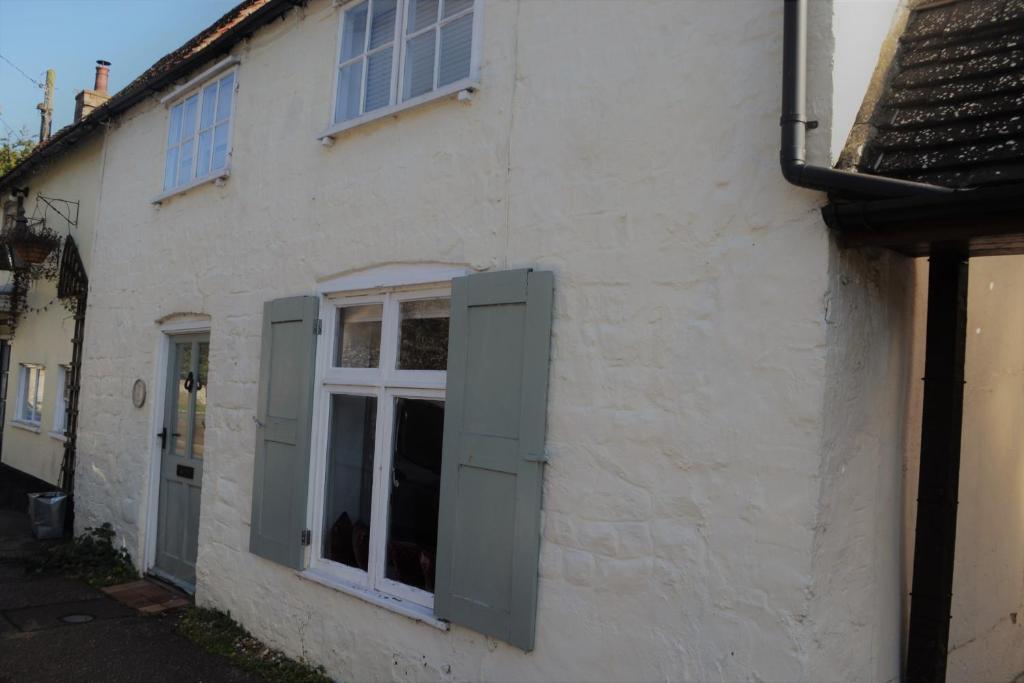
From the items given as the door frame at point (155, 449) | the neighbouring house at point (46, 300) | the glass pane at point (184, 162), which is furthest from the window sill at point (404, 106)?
the neighbouring house at point (46, 300)

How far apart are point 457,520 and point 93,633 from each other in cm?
360

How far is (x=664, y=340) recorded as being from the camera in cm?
363

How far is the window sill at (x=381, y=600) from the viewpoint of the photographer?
4.57 meters

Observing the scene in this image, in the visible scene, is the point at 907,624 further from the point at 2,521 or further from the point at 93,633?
the point at 2,521

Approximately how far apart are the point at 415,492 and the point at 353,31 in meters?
3.37

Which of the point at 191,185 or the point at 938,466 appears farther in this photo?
the point at 191,185

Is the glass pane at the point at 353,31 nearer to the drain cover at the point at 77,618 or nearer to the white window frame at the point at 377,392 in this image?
the white window frame at the point at 377,392

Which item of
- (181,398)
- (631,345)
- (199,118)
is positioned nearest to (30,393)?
(181,398)

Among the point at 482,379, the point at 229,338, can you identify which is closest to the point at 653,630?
the point at 482,379

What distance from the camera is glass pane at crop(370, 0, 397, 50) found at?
5.47 metres

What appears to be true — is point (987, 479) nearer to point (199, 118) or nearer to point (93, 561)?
point (199, 118)

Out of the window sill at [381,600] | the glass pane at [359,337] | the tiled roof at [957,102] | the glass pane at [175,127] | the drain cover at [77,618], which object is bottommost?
the drain cover at [77,618]

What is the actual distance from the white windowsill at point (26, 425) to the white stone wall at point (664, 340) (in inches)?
324

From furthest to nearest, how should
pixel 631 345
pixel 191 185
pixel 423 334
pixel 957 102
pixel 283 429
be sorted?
pixel 191 185
pixel 283 429
pixel 423 334
pixel 631 345
pixel 957 102
